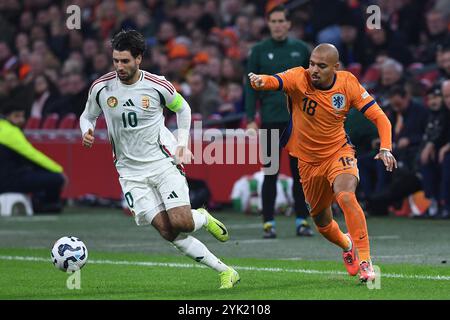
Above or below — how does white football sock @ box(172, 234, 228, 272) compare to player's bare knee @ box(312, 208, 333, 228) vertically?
below

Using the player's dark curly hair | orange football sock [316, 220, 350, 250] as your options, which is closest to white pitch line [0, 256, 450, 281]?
orange football sock [316, 220, 350, 250]

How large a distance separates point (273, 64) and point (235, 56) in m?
8.17

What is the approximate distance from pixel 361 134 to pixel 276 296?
9.50 m

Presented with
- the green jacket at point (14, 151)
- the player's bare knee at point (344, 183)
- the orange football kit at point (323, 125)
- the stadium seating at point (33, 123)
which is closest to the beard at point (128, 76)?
the orange football kit at point (323, 125)

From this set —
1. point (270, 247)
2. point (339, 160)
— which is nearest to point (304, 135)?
point (339, 160)

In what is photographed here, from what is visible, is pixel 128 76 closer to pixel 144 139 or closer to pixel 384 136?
pixel 144 139

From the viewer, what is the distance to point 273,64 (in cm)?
1495

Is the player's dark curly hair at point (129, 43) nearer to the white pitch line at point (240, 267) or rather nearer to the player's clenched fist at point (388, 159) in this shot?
the player's clenched fist at point (388, 159)

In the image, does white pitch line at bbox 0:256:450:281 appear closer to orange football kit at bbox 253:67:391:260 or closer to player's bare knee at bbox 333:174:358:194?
orange football kit at bbox 253:67:391:260

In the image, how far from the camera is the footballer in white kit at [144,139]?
10.2 metres

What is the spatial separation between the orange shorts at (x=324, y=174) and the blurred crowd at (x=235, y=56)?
684 centimetres

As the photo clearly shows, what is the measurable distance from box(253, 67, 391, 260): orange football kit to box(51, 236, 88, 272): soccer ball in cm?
210

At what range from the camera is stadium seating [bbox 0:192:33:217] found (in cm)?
1989

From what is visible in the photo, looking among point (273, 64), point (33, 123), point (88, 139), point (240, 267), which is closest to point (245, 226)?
point (273, 64)
